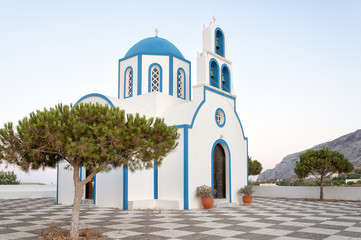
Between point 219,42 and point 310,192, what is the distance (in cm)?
1106

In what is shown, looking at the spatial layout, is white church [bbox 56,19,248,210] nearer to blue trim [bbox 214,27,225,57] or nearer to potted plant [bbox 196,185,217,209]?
blue trim [bbox 214,27,225,57]

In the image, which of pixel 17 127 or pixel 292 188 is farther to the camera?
pixel 292 188

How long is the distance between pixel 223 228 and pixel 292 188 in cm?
1449

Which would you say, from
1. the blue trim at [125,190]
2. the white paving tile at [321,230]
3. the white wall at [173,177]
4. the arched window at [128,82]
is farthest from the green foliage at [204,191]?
the arched window at [128,82]

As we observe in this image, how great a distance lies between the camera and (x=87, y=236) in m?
7.52

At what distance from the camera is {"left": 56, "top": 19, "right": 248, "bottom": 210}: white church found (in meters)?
14.2

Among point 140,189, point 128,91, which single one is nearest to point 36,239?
point 140,189

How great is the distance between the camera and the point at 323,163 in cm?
1836

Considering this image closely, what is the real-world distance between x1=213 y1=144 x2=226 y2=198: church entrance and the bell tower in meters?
3.27

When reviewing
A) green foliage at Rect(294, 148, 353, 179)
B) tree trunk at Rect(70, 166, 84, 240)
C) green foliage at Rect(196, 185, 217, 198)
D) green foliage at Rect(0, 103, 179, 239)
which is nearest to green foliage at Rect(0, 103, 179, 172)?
green foliage at Rect(0, 103, 179, 239)

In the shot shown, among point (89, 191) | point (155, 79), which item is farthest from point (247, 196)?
point (89, 191)

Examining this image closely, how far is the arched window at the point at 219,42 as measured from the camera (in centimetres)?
1758

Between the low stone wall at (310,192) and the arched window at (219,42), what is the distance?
10.4 metres

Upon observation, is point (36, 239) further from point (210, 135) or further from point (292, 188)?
point (292, 188)
